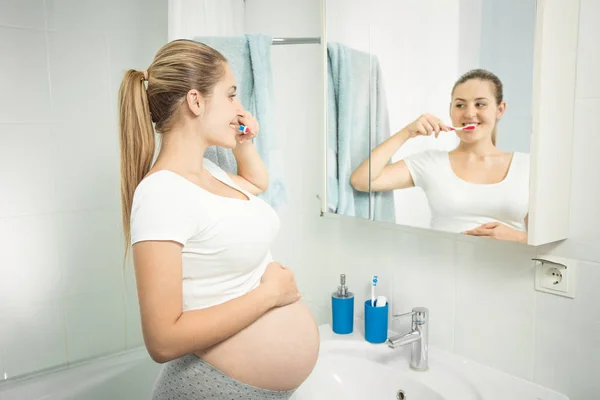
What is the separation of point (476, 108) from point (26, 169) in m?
1.19

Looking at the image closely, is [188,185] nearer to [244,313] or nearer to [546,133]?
[244,313]

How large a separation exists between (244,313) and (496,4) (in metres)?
0.79

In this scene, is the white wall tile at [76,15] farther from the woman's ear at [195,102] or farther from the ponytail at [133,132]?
the woman's ear at [195,102]

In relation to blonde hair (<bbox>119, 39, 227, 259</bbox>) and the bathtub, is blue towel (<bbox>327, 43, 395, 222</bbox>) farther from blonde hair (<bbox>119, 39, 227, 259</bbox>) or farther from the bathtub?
the bathtub

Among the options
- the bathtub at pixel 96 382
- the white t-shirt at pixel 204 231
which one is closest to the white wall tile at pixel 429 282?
the white t-shirt at pixel 204 231

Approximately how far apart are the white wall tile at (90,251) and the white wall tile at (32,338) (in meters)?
0.08

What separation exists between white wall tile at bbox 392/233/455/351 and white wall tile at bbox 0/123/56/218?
3.33 feet

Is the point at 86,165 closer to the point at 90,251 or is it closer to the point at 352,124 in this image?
the point at 90,251

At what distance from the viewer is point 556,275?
103 cm

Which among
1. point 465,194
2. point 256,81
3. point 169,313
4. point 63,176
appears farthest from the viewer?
point 63,176

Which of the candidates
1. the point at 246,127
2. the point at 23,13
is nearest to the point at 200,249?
the point at 246,127

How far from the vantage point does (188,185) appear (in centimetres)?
94

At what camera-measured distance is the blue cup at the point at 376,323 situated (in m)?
1.31

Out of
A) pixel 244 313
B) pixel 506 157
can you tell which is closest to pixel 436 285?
pixel 506 157
